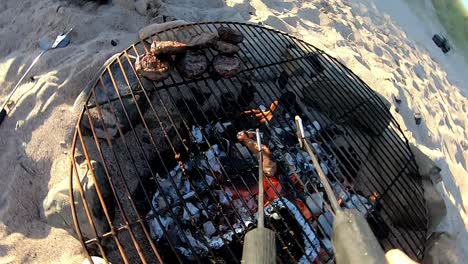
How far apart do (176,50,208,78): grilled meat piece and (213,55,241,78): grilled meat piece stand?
85 millimetres

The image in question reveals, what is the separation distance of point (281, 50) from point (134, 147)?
161 centimetres

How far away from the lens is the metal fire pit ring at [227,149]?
2.62 meters

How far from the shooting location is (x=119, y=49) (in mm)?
3797

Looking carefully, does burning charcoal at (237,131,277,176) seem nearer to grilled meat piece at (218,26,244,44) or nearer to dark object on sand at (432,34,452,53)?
grilled meat piece at (218,26,244,44)

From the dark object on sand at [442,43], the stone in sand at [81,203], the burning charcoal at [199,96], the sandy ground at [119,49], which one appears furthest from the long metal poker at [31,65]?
the dark object on sand at [442,43]

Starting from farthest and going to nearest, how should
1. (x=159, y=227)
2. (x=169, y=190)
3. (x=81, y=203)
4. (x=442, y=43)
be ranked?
(x=442, y=43), (x=169, y=190), (x=159, y=227), (x=81, y=203)

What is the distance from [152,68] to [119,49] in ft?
3.43

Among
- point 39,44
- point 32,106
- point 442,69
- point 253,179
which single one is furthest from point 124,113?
point 442,69

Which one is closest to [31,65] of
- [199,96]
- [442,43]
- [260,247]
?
[199,96]

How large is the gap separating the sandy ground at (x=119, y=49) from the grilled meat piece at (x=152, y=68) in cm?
65

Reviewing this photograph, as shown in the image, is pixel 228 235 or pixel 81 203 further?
pixel 228 235

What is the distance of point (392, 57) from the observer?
546 cm

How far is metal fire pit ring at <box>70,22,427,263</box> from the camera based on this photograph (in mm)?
2625

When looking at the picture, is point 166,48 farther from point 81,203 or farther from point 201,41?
point 81,203
